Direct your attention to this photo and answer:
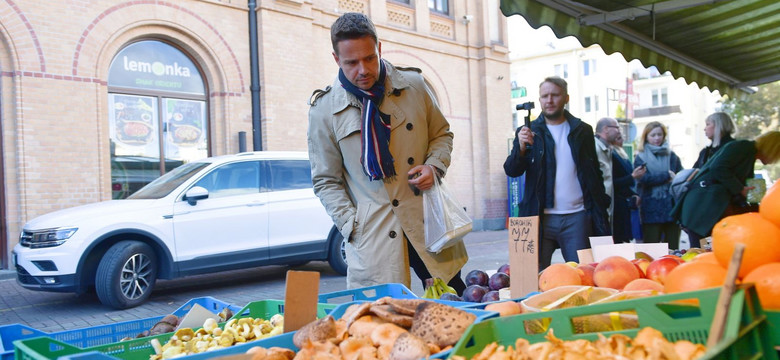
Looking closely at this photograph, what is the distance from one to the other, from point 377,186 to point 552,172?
1758 mm

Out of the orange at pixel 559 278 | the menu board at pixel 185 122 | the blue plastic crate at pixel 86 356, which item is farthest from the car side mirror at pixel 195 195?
the blue plastic crate at pixel 86 356

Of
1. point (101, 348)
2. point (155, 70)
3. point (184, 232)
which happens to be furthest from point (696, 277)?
point (155, 70)

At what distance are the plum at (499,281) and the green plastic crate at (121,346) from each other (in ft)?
3.16

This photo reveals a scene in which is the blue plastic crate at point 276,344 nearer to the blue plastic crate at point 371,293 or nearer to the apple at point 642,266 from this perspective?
the blue plastic crate at point 371,293

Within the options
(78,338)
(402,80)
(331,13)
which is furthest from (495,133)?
(78,338)

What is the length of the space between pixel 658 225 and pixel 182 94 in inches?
378

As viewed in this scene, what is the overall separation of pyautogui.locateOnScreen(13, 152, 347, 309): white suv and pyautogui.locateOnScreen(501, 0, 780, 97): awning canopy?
206 inches

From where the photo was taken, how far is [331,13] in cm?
1445

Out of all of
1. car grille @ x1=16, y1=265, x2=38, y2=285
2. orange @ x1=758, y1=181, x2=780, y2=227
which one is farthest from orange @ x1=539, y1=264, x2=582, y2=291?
car grille @ x1=16, y1=265, x2=38, y2=285

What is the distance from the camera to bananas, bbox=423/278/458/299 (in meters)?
2.72

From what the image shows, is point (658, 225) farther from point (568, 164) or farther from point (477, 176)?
point (477, 176)

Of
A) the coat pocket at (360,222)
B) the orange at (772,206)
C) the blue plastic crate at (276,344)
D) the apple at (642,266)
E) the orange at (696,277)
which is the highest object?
the orange at (772,206)

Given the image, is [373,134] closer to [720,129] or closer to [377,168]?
[377,168]

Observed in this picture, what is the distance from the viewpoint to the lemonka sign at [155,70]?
1128 cm
